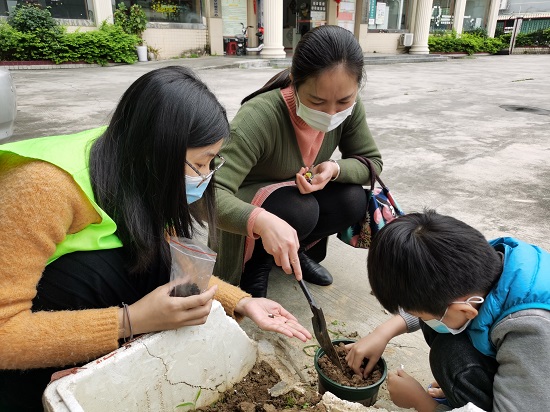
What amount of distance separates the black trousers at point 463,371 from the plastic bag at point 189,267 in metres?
0.72

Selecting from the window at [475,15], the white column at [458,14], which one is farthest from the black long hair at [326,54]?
the window at [475,15]

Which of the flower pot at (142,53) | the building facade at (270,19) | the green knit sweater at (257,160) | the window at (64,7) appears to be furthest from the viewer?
the flower pot at (142,53)

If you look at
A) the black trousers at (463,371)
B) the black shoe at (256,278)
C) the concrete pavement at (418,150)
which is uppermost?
the black trousers at (463,371)

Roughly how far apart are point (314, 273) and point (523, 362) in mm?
1218

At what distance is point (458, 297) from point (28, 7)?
12.9 meters

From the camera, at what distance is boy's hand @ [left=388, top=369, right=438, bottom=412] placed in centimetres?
133

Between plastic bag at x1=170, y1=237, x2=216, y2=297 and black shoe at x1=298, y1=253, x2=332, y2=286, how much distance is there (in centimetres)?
104

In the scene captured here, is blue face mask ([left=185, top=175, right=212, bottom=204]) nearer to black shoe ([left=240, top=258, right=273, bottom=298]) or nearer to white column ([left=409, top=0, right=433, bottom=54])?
black shoe ([left=240, top=258, right=273, bottom=298])

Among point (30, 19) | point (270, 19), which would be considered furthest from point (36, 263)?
point (270, 19)

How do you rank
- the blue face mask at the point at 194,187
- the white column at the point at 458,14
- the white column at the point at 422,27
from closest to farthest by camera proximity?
the blue face mask at the point at 194,187 → the white column at the point at 422,27 → the white column at the point at 458,14

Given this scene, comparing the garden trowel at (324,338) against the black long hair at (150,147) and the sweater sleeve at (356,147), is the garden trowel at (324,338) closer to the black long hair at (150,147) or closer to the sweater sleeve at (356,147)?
the black long hair at (150,147)

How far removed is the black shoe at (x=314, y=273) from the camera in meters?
2.16

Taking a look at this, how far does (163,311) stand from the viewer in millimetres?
1116

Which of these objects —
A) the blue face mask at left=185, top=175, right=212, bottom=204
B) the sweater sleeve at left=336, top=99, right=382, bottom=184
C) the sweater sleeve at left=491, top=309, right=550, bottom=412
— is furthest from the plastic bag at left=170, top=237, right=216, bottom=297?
the sweater sleeve at left=336, top=99, right=382, bottom=184
